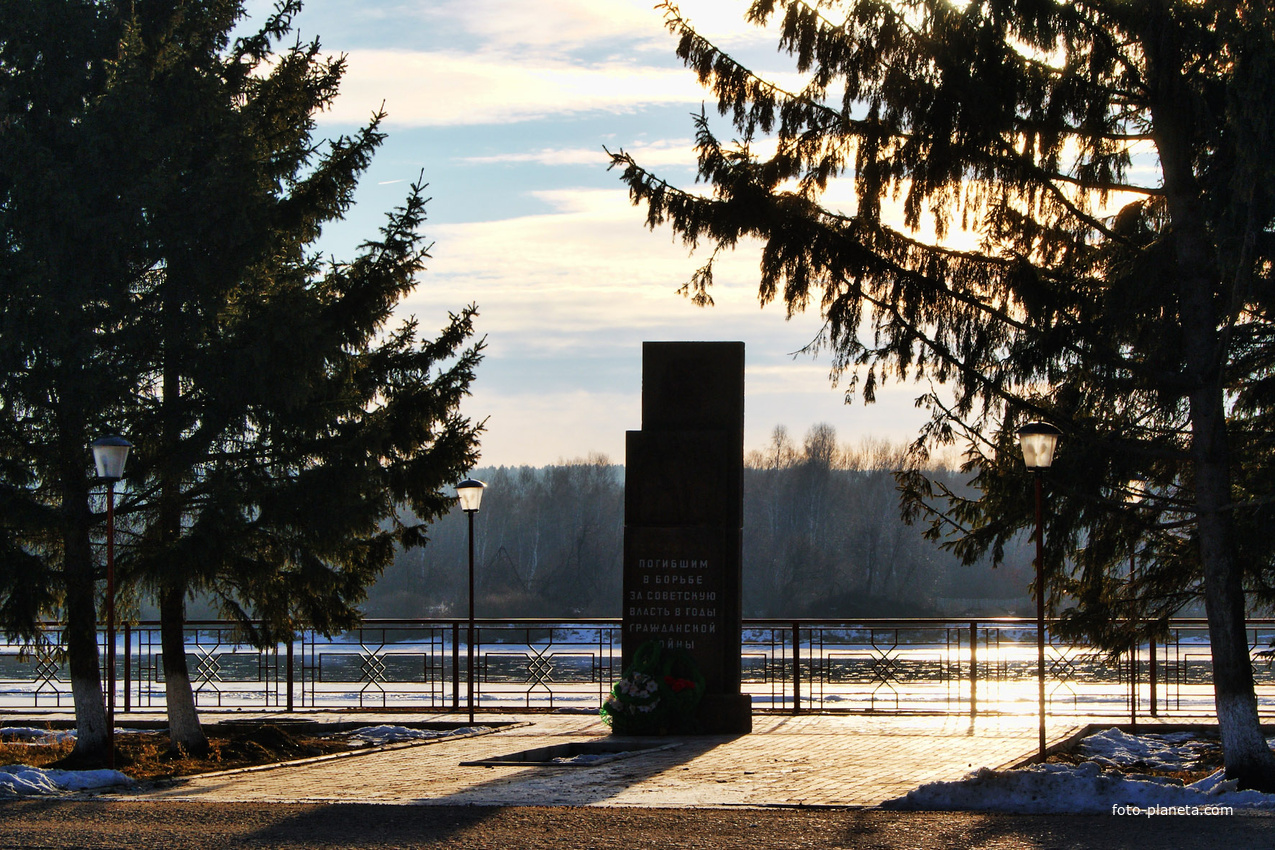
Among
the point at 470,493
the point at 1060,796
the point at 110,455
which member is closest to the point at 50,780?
the point at 110,455

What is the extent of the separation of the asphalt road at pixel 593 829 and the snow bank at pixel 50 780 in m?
1.07

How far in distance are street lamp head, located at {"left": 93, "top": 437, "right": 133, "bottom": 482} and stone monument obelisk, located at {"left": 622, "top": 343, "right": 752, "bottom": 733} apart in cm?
500

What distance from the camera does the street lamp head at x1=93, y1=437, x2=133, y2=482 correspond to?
31.7 feet

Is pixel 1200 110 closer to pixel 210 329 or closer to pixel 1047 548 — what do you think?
pixel 1047 548

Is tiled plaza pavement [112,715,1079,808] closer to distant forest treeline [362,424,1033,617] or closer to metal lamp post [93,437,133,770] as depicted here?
metal lamp post [93,437,133,770]

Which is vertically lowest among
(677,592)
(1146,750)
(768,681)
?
(768,681)

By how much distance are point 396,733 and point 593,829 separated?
21.1 ft

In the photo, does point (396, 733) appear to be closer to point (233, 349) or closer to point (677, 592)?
point (677, 592)

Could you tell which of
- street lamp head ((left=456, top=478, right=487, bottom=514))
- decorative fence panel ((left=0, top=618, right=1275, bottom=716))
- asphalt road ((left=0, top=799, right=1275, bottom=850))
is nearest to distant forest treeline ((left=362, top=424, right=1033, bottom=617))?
decorative fence panel ((left=0, top=618, right=1275, bottom=716))

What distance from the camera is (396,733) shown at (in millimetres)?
12828

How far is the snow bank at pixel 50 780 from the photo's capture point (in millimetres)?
8836

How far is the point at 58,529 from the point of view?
10.3m

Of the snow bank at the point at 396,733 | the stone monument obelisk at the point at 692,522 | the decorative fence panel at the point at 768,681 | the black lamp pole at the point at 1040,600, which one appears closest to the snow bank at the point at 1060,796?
the black lamp pole at the point at 1040,600

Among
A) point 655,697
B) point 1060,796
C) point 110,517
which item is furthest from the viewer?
point 655,697
